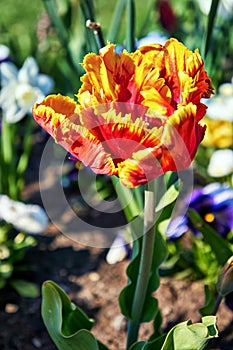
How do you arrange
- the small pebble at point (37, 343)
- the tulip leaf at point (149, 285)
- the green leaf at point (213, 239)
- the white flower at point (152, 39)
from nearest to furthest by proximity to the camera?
the tulip leaf at point (149, 285), the green leaf at point (213, 239), the small pebble at point (37, 343), the white flower at point (152, 39)

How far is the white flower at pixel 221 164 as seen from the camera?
5.52 feet

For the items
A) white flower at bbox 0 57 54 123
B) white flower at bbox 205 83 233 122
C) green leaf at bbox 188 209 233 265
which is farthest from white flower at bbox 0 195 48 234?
white flower at bbox 205 83 233 122

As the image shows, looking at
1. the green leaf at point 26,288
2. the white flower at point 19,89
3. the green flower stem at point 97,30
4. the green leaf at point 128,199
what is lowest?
the green leaf at point 26,288

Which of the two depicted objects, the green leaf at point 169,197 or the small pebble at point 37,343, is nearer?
the green leaf at point 169,197

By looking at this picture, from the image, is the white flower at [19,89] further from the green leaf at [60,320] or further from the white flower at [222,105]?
the green leaf at [60,320]

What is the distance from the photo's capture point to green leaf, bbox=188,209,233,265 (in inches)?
53.9

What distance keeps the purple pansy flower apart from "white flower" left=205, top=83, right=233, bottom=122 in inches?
10.9

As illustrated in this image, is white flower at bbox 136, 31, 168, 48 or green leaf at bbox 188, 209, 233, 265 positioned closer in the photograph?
green leaf at bbox 188, 209, 233, 265

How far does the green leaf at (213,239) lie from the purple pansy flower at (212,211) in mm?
128

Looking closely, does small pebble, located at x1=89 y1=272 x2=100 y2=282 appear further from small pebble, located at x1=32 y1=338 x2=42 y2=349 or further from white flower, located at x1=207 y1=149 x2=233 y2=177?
white flower, located at x1=207 y1=149 x2=233 y2=177

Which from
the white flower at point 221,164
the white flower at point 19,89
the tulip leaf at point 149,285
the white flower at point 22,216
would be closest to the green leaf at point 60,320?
the tulip leaf at point 149,285

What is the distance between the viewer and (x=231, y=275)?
3.76 ft

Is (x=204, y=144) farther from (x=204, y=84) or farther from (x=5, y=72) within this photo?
(x=204, y=84)

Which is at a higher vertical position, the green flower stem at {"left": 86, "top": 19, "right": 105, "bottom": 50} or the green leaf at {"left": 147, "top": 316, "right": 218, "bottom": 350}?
the green flower stem at {"left": 86, "top": 19, "right": 105, "bottom": 50}
